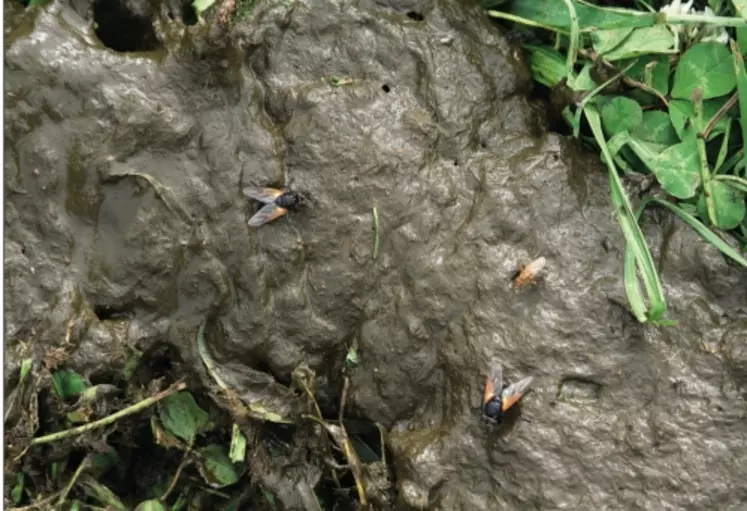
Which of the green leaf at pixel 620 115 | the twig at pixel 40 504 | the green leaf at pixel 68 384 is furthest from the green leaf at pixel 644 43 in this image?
the twig at pixel 40 504

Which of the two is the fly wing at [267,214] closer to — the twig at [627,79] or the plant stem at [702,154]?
the twig at [627,79]

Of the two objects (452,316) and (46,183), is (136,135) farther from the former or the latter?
(452,316)

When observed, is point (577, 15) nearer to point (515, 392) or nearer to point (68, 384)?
point (515, 392)

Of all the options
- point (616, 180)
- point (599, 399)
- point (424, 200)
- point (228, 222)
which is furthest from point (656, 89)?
point (228, 222)

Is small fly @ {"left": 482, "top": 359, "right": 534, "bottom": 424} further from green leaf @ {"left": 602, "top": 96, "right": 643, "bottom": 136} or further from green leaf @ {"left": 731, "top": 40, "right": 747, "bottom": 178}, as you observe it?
green leaf @ {"left": 731, "top": 40, "right": 747, "bottom": 178}

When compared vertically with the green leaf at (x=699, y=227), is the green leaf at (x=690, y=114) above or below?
above

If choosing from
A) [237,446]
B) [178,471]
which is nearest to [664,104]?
[237,446]
